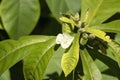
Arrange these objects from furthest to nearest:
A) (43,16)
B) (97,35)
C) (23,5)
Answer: (43,16) < (23,5) < (97,35)

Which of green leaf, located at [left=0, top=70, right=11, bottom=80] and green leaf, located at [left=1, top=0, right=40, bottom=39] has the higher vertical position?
green leaf, located at [left=1, top=0, right=40, bottom=39]

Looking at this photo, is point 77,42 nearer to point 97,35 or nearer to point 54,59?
point 97,35

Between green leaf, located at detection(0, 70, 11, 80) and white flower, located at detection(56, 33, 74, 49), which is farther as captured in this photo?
green leaf, located at detection(0, 70, 11, 80)

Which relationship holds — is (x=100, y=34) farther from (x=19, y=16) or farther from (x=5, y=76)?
(x=5, y=76)

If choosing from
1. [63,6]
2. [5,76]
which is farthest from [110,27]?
[5,76]

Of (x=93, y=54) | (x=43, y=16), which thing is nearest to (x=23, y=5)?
(x=93, y=54)

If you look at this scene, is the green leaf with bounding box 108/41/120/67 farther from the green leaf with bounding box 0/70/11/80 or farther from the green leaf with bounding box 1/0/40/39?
the green leaf with bounding box 0/70/11/80

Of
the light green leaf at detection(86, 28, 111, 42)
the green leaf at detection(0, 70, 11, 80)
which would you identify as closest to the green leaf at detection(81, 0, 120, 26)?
the light green leaf at detection(86, 28, 111, 42)
